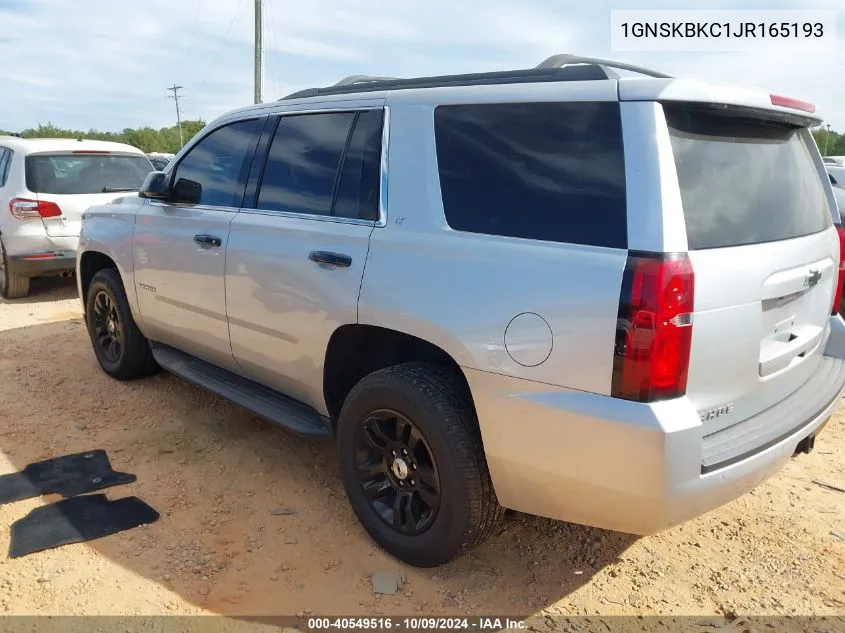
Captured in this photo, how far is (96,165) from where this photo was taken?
311 inches

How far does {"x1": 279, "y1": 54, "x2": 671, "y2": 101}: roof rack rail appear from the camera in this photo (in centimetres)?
230

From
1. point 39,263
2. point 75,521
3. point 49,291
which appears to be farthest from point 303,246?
point 49,291

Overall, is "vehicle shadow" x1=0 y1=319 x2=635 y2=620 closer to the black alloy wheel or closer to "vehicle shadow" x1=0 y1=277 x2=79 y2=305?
the black alloy wheel

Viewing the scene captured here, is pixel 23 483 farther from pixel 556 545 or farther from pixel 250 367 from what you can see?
pixel 556 545

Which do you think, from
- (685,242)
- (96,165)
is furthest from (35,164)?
(685,242)

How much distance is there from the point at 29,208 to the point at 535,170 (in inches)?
271

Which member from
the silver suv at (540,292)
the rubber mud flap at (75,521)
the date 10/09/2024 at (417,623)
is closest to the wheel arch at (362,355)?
the silver suv at (540,292)

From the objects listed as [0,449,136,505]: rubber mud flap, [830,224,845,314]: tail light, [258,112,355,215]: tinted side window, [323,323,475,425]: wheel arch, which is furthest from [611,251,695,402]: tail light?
[0,449,136,505]: rubber mud flap

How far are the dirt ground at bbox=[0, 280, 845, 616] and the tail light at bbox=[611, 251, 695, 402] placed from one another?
106 centimetres

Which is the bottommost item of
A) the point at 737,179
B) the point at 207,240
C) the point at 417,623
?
the point at 417,623

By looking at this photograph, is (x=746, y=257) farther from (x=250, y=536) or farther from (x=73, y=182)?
(x=73, y=182)

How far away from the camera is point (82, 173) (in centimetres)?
773

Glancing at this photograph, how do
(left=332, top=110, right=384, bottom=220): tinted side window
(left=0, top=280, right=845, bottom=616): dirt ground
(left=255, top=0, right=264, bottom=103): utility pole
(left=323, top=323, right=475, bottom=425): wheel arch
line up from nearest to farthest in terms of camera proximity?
1. (left=0, top=280, right=845, bottom=616): dirt ground
2. (left=323, top=323, right=475, bottom=425): wheel arch
3. (left=332, top=110, right=384, bottom=220): tinted side window
4. (left=255, top=0, right=264, bottom=103): utility pole

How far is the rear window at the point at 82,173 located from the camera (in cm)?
744
